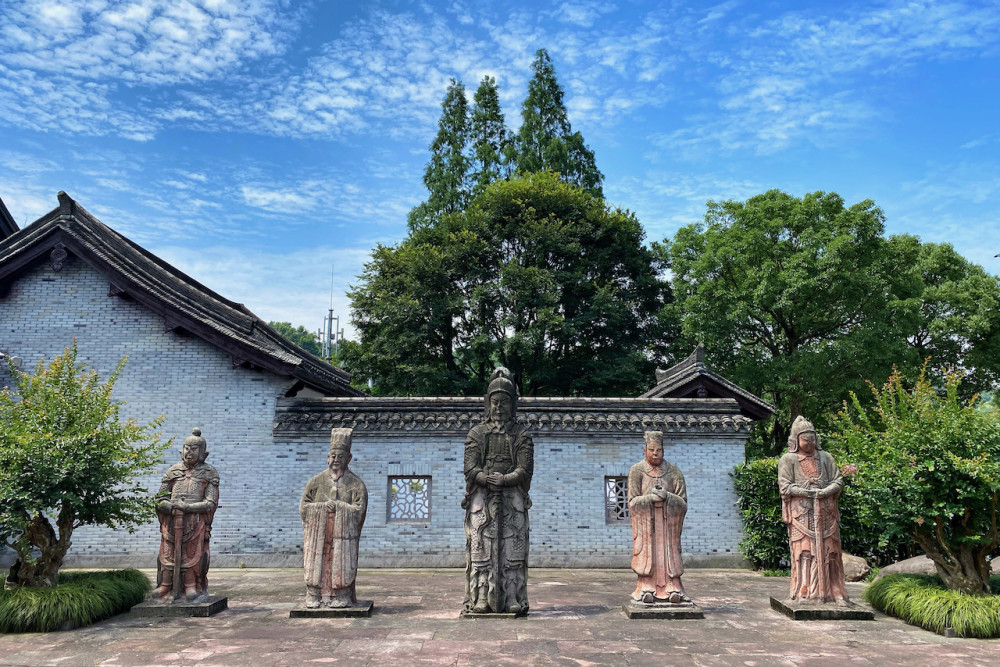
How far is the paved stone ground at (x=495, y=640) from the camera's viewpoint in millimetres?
6691

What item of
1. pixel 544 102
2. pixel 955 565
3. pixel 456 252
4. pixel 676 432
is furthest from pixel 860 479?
pixel 544 102

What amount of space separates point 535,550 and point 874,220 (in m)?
15.3

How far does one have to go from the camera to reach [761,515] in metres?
13.0

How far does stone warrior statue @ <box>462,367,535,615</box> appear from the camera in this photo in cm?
845

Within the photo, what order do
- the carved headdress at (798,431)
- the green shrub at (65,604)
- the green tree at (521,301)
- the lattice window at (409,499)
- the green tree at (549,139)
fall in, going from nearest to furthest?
the green shrub at (65,604) < the carved headdress at (798,431) < the lattice window at (409,499) < the green tree at (521,301) < the green tree at (549,139)

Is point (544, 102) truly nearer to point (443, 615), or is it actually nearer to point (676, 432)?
point (676, 432)

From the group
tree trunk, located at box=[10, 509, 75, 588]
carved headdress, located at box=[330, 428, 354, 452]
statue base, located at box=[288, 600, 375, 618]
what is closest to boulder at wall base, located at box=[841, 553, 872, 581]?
statue base, located at box=[288, 600, 375, 618]

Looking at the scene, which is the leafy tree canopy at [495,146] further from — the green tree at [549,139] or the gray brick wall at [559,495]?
the gray brick wall at [559,495]

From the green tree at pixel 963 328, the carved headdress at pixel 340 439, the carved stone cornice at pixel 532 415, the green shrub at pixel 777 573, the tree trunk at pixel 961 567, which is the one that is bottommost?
the green shrub at pixel 777 573

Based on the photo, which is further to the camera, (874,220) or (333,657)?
(874,220)

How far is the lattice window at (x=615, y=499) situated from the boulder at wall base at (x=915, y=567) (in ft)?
14.5

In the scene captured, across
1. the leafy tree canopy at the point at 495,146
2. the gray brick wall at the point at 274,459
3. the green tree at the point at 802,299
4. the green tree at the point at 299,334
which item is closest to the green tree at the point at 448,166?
the leafy tree canopy at the point at 495,146

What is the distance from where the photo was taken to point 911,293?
21.3 meters

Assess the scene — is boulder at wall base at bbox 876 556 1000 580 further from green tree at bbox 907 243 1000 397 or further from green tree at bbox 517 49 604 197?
green tree at bbox 517 49 604 197
